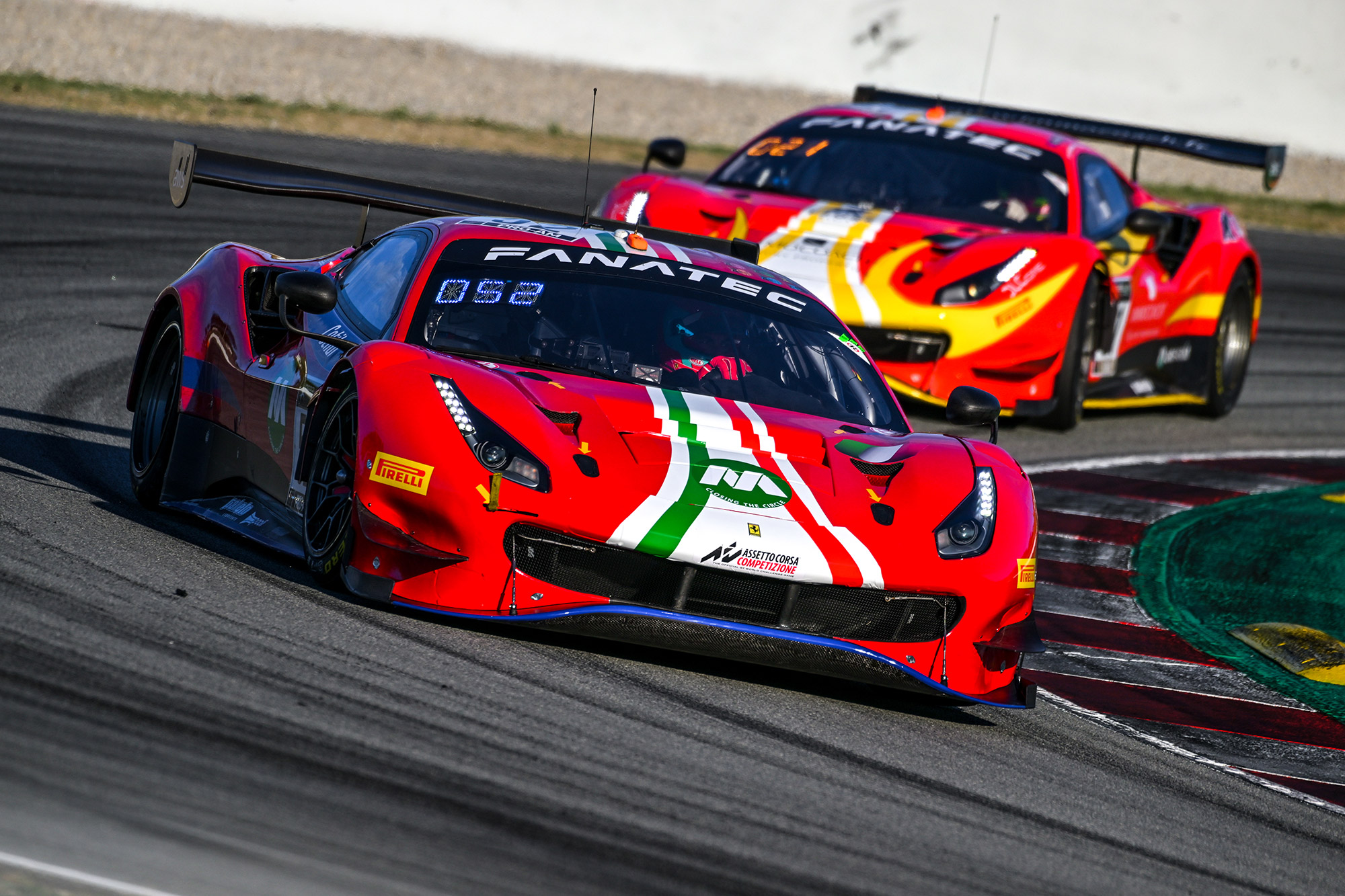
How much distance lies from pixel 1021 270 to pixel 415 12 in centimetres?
2353

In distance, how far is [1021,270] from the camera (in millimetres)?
9492

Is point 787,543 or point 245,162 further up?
point 245,162

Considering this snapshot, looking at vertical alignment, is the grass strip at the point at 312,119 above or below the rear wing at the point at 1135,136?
below

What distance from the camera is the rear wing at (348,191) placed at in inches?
258

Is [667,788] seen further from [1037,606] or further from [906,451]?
[1037,606]

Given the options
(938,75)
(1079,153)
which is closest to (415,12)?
(938,75)

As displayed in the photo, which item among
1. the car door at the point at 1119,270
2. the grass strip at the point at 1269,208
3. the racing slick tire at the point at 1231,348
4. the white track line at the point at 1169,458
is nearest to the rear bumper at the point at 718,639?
the white track line at the point at 1169,458

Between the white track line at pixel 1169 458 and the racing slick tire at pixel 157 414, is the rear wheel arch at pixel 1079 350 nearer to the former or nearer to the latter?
the white track line at pixel 1169 458

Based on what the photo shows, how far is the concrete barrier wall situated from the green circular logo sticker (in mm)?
16669

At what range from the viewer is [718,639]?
4.71 meters

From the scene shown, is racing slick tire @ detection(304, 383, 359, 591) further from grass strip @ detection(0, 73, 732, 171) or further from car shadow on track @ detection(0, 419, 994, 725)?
grass strip @ detection(0, 73, 732, 171)

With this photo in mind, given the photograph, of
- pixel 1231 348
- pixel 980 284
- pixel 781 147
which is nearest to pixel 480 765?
pixel 980 284

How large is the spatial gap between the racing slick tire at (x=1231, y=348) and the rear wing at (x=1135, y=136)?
678 mm

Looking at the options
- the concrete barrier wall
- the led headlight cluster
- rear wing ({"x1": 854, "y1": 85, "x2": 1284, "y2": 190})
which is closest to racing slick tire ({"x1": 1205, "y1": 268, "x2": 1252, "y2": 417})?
rear wing ({"x1": 854, "y1": 85, "x2": 1284, "y2": 190})
